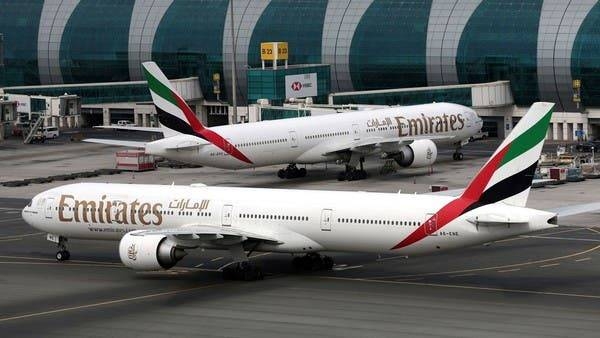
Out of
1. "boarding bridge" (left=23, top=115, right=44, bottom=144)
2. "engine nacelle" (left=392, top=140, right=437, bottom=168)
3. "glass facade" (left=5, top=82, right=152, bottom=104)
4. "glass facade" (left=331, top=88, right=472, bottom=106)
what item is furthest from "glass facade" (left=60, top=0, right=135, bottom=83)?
"engine nacelle" (left=392, top=140, right=437, bottom=168)

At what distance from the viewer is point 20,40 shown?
167000 mm

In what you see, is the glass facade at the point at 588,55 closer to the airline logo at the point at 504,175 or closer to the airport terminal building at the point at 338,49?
the airport terminal building at the point at 338,49

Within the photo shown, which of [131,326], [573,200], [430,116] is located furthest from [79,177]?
[131,326]

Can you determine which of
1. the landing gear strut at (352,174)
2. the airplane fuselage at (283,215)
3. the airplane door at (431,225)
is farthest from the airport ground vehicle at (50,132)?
the airplane door at (431,225)

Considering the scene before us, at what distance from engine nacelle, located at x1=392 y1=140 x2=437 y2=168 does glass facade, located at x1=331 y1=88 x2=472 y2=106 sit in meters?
30.9

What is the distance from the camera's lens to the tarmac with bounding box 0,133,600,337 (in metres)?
55.7

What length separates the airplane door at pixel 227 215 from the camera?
6694 centimetres

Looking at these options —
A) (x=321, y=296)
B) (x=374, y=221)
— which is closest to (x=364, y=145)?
(x=374, y=221)

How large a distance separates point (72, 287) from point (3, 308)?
497 centimetres

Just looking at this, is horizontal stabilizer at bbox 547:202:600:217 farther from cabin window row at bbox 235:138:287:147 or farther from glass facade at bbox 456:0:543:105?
glass facade at bbox 456:0:543:105

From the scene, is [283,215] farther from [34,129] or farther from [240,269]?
[34,129]

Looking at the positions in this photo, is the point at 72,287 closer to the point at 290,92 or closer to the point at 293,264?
the point at 293,264

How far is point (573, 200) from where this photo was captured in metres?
91.8

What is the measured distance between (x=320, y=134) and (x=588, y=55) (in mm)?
37946
